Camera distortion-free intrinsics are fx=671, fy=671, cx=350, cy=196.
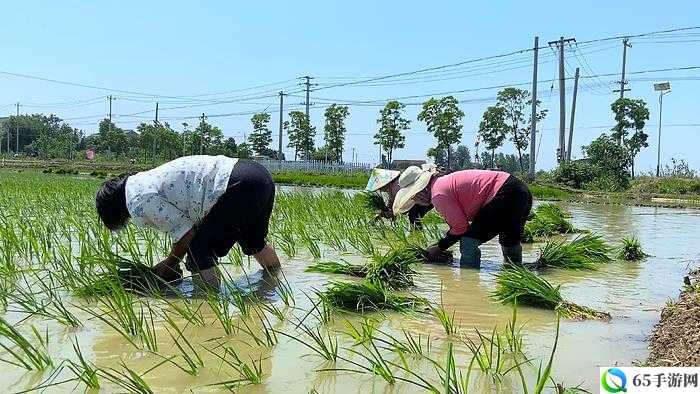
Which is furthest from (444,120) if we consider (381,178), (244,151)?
(381,178)

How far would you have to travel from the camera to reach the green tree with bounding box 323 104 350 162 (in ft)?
132

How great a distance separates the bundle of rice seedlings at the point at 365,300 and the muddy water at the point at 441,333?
3.8 inches

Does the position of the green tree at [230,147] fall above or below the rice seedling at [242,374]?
above

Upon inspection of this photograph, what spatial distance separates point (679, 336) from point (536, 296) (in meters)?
1.01

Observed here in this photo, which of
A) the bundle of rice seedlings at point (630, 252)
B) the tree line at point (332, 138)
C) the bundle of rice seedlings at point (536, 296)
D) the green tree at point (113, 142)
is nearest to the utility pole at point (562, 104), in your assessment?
the tree line at point (332, 138)

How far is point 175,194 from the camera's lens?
12.8 feet

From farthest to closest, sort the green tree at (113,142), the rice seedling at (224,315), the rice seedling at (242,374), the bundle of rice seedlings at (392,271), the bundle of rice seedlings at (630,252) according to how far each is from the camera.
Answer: the green tree at (113,142) < the bundle of rice seedlings at (630,252) < the bundle of rice seedlings at (392,271) < the rice seedling at (224,315) < the rice seedling at (242,374)

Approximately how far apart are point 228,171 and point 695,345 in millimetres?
2608

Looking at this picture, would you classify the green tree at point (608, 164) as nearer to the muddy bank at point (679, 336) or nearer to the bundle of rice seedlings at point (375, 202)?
the bundle of rice seedlings at point (375, 202)

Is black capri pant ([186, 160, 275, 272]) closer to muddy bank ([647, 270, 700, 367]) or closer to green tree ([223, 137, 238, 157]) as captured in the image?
muddy bank ([647, 270, 700, 367])

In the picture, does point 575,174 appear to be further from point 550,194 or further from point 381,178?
point 381,178

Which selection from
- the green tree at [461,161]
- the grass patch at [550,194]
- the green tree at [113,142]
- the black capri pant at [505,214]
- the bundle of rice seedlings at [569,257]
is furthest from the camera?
the green tree at [113,142]

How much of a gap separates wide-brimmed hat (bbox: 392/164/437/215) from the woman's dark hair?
2.47 metres

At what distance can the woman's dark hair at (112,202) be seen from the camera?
3.98 metres
